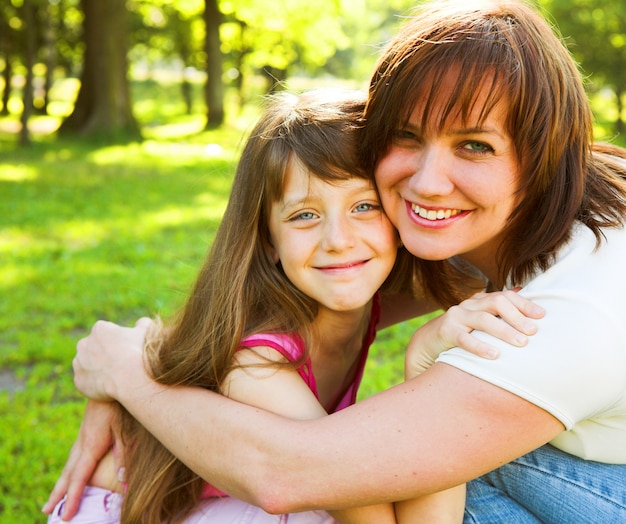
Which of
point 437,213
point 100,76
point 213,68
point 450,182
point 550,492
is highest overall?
point 450,182

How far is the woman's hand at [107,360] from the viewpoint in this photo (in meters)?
2.77

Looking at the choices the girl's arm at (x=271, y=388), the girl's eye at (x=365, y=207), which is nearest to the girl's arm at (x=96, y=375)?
the girl's arm at (x=271, y=388)

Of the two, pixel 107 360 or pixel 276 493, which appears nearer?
pixel 276 493

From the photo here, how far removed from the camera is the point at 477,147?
2.23 metres

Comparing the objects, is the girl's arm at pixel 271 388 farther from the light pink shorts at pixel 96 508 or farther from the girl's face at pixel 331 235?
the light pink shorts at pixel 96 508

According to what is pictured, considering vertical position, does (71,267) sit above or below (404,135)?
below

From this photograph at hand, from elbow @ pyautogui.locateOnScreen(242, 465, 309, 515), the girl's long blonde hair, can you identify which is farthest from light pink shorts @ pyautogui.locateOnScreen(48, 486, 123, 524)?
elbow @ pyautogui.locateOnScreen(242, 465, 309, 515)

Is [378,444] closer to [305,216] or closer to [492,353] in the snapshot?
[492,353]

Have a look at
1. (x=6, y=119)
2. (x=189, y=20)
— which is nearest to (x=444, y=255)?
(x=6, y=119)

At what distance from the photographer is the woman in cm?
196

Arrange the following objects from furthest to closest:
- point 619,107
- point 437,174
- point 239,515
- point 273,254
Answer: point 619,107 < point 273,254 < point 239,515 < point 437,174

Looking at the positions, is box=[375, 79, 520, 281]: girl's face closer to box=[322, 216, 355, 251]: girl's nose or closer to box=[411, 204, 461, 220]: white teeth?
box=[411, 204, 461, 220]: white teeth

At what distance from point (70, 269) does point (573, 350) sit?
6076 mm

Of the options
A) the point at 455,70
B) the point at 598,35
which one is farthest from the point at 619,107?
the point at 455,70
